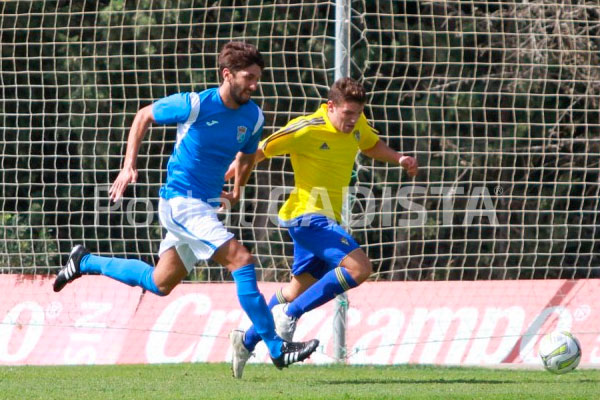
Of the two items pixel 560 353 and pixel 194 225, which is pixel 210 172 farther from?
pixel 560 353

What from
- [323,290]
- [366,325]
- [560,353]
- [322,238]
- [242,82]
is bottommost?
[366,325]

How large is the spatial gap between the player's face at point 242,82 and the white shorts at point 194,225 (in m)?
0.72

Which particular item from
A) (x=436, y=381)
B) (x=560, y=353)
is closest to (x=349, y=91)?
(x=436, y=381)

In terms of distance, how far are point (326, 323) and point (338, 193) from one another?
216cm

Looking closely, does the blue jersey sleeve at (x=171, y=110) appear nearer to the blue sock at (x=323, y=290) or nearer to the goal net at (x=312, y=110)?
the blue sock at (x=323, y=290)

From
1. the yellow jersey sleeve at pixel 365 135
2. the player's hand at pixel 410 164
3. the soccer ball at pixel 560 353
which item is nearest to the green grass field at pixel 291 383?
the soccer ball at pixel 560 353

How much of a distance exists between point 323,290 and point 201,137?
142 cm

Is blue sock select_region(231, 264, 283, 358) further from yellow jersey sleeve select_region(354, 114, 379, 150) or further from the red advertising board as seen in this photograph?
the red advertising board

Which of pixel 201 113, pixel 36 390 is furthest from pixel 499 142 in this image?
pixel 36 390

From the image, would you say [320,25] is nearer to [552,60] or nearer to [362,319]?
[552,60]

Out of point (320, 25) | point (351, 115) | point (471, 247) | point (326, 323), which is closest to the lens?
point (351, 115)

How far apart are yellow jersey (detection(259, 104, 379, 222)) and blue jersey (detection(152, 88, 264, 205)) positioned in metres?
0.64

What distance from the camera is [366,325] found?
9.41 m

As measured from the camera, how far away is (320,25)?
38.3 ft
